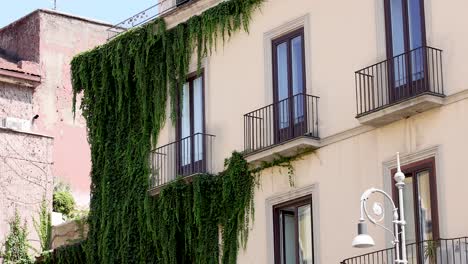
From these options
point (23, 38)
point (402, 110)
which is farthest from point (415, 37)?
point (23, 38)

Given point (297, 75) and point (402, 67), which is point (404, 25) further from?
point (297, 75)

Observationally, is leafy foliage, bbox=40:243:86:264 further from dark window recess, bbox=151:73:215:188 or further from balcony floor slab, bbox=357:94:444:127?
balcony floor slab, bbox=357:94:444:127

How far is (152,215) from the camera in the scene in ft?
108

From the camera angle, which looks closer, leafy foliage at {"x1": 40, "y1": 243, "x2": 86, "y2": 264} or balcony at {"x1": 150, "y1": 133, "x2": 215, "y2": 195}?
balcony at {"x1": 150, "y1": 133, "x2": 215, "y2": 195}

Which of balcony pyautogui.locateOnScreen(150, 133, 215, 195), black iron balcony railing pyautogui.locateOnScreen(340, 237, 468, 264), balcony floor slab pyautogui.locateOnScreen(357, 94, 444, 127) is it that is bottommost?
black iron balcony railing pyautogui.locateOnScreen(340, 237, 468, 264)

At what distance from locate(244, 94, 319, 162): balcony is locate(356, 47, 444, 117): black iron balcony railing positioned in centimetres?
139

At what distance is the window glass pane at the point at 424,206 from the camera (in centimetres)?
2677

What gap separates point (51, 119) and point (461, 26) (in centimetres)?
2359

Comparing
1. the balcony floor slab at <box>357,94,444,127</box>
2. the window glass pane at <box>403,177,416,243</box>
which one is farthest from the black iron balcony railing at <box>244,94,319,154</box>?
the window glass pane at <box>403,177,416,243</box>

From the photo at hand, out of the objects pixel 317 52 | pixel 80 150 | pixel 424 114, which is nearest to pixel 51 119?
pixel 80 150

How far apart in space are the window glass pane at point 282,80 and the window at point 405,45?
2.96 metres

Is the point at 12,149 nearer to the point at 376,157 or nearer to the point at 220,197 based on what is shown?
the point at 220,197

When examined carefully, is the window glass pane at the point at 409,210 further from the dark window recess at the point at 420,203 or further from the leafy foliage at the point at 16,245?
the leafy foliage at the point at 16,245

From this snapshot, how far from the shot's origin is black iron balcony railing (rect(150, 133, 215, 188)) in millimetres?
32281
